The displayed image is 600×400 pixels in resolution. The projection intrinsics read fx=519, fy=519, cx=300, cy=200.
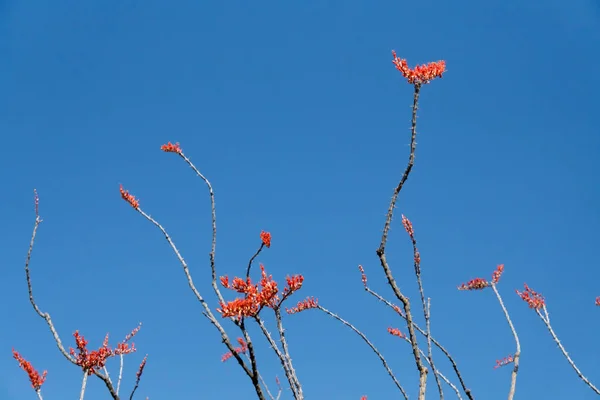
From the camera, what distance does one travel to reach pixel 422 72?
486cm

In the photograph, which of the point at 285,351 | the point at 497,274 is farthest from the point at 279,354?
the point at 497,274

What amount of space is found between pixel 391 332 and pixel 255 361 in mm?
4816

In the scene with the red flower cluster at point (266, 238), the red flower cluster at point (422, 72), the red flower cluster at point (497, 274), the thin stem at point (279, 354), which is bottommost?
the thin stem at point (279, 354)

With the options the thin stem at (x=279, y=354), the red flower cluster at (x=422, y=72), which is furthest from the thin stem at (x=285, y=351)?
the red flower cluster at (x=422, y=72)

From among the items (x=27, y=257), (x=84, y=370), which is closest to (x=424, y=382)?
(x=84, y=370)

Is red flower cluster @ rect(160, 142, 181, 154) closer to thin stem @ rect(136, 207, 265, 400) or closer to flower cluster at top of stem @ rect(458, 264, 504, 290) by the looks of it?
thin stem @ rect(136, 207, 265, 400)

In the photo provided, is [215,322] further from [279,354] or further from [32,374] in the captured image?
[32,374]

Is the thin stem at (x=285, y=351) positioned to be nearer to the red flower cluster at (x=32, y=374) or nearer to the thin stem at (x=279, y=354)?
the thin stem at (x=279, y=354)

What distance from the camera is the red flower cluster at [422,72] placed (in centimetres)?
486

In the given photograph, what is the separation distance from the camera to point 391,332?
26.7 ft

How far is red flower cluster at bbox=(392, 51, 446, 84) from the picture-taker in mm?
4859

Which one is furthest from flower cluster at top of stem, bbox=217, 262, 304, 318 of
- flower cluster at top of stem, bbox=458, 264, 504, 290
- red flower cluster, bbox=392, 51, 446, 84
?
flower cluster at top of stem, bbox=458, 264, 504, 290

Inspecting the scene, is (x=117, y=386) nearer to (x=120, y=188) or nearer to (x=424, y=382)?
(x=120, y=188)

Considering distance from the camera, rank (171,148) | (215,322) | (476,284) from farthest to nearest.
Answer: (476,284) → (171,148) → (215,322)
